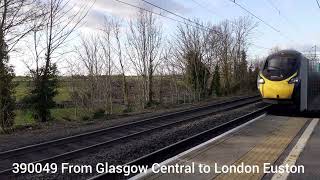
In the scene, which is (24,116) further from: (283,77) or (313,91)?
(313,91)

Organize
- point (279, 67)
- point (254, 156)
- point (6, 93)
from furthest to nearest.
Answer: point (6, 93) < point (279, 67) < point (254, 156)

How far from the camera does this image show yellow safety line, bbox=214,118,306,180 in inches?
281

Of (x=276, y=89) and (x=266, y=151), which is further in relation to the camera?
(x=276, y=89)

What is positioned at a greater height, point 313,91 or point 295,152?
point 313,91

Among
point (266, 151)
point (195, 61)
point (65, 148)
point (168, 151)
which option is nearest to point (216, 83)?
point (195, 61)

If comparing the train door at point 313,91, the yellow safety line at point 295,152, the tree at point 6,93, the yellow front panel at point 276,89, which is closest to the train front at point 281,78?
the yellow front panel at point 276,89

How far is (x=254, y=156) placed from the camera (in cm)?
873

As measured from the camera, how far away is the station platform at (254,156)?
7.24 m

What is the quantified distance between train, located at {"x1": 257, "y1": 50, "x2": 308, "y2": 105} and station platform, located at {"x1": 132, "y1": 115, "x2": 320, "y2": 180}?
16.4 feet

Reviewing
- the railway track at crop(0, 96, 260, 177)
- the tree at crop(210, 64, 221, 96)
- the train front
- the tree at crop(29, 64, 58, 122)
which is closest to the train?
the train front

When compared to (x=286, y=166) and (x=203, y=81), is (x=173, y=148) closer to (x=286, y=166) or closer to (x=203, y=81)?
(x=286, y=166)

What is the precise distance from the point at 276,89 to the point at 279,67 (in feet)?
3.28

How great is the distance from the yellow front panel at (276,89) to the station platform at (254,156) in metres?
5.01

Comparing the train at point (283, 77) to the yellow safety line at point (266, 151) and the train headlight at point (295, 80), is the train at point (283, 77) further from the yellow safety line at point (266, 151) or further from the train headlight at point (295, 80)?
the yellow safety line at point (266, 151)
